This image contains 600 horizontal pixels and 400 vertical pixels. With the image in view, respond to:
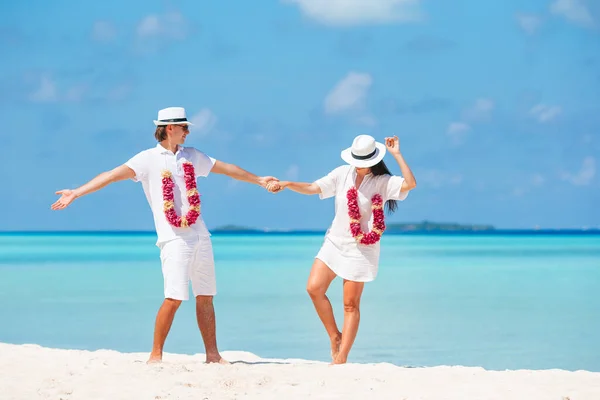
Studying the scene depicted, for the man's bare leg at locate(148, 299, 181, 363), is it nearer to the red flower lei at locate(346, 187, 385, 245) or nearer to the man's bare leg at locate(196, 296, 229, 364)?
the man's bare leg at locate(196, 296, 229, 364)

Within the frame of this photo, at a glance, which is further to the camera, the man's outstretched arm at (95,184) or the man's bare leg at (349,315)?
the man's bare leg at (349,315)

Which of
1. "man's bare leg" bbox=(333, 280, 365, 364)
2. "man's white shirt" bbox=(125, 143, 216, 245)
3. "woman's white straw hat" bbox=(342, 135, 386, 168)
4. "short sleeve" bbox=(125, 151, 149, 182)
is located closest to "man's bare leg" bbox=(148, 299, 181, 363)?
"man's white shirt" bbox=(125, 143, 216, 245)

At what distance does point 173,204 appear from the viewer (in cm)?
675

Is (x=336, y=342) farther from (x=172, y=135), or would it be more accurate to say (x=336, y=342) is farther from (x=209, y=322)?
(x=172, y=135)

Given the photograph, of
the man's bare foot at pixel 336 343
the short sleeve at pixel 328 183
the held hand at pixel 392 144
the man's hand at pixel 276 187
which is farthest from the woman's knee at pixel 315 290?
the held hand at pixel 392 144

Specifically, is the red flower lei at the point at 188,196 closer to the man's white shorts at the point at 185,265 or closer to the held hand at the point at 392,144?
the man's white shorts at the point at 185,265

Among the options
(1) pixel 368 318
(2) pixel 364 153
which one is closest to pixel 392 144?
(2) pixel 364 153

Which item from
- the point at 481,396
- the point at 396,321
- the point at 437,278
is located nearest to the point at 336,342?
the point at 481,396

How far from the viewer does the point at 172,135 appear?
6.81 meters

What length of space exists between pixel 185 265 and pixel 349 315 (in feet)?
4.06

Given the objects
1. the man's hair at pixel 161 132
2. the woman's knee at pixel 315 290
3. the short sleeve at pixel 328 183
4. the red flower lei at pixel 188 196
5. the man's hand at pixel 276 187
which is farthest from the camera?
the man's hand at pixel 276 187

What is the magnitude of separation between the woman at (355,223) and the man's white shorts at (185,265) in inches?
29.7

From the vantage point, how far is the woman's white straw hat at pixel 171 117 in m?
6.76

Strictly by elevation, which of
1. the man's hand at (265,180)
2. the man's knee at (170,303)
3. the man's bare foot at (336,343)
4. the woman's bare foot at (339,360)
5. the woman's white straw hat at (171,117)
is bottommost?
the woman's bare foot at (339,360)
